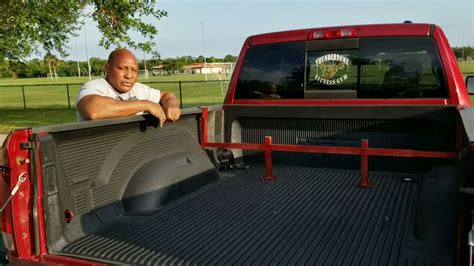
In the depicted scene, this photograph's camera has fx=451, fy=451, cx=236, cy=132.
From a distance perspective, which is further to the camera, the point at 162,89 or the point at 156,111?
the point at 162,89

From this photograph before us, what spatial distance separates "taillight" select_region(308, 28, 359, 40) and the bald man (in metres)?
1.54

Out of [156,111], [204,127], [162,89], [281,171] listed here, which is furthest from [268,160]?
[162,89]

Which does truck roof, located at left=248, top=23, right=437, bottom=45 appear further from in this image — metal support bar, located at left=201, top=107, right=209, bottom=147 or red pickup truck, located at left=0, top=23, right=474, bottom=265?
metal support bar, located at left=201, top=107, right=209, bottom=147

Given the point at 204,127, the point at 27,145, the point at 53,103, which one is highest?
the point at 27,145

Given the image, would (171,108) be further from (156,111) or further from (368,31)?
(368,31)

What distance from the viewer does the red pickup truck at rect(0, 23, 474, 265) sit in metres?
2.31

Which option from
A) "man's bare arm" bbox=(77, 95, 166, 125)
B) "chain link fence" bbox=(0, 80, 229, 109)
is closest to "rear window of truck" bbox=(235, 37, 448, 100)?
"man's bare arm" bbox=(77, 95, 166, 125)

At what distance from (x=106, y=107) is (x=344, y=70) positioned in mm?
2321

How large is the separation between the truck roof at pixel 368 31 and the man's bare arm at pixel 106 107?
72.6 inches

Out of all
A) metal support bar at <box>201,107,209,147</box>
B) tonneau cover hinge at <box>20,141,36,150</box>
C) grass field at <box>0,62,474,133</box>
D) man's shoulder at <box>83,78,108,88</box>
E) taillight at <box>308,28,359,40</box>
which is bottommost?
grass field at <box>0,62,474,133</box>

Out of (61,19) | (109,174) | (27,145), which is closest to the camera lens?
(27,145)

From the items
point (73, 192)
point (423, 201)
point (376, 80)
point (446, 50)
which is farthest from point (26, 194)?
point (446, 50)

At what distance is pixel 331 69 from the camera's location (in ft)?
14.2

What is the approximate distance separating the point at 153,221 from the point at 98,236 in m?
0.39
